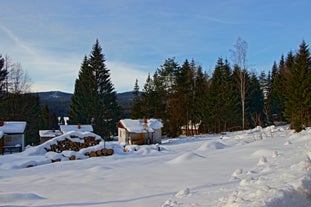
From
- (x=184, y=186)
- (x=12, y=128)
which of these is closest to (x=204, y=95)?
(x=12, y=128)

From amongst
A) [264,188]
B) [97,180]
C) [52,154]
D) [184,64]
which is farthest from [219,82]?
[264,188]

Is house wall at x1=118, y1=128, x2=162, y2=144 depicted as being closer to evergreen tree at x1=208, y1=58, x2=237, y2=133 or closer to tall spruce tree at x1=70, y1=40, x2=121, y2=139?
tall spruce tree at x1=70, y1=40, x2=121, y2=139

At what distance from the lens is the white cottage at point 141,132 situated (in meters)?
29.3

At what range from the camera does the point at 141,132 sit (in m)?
29.4

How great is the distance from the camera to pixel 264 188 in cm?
418

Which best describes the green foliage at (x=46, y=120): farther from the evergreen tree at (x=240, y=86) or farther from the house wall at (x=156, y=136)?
the evergreen tree at (x=240, y=86)

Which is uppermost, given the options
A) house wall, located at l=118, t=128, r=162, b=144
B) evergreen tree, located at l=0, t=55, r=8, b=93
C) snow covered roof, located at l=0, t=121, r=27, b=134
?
evergreen tree, located at l=0, t=55, r=8, b=93

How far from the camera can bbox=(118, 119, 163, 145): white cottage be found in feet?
96.2

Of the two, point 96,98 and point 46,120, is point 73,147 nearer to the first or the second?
point 96,98

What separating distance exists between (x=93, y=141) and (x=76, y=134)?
113cm

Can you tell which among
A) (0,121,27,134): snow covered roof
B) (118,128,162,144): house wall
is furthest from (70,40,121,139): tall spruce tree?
(0,121,27,134): snow covered roof

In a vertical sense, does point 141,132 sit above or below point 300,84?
below

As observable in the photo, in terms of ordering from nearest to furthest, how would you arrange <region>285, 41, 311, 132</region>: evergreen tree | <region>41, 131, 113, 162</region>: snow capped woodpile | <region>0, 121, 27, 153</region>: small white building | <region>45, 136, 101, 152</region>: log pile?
<region>41, 131, 113, 162</region>: snow capped woodpile < <region>45, 136, 101, 152</region>: log pile < <region>0, 121, 27, 153</region>: small white building < <region>285, 41, 311, 132</region>: evergreen tree

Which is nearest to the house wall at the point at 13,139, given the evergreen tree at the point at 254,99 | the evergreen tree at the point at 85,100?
the evergreen tree at the point at 85,100
